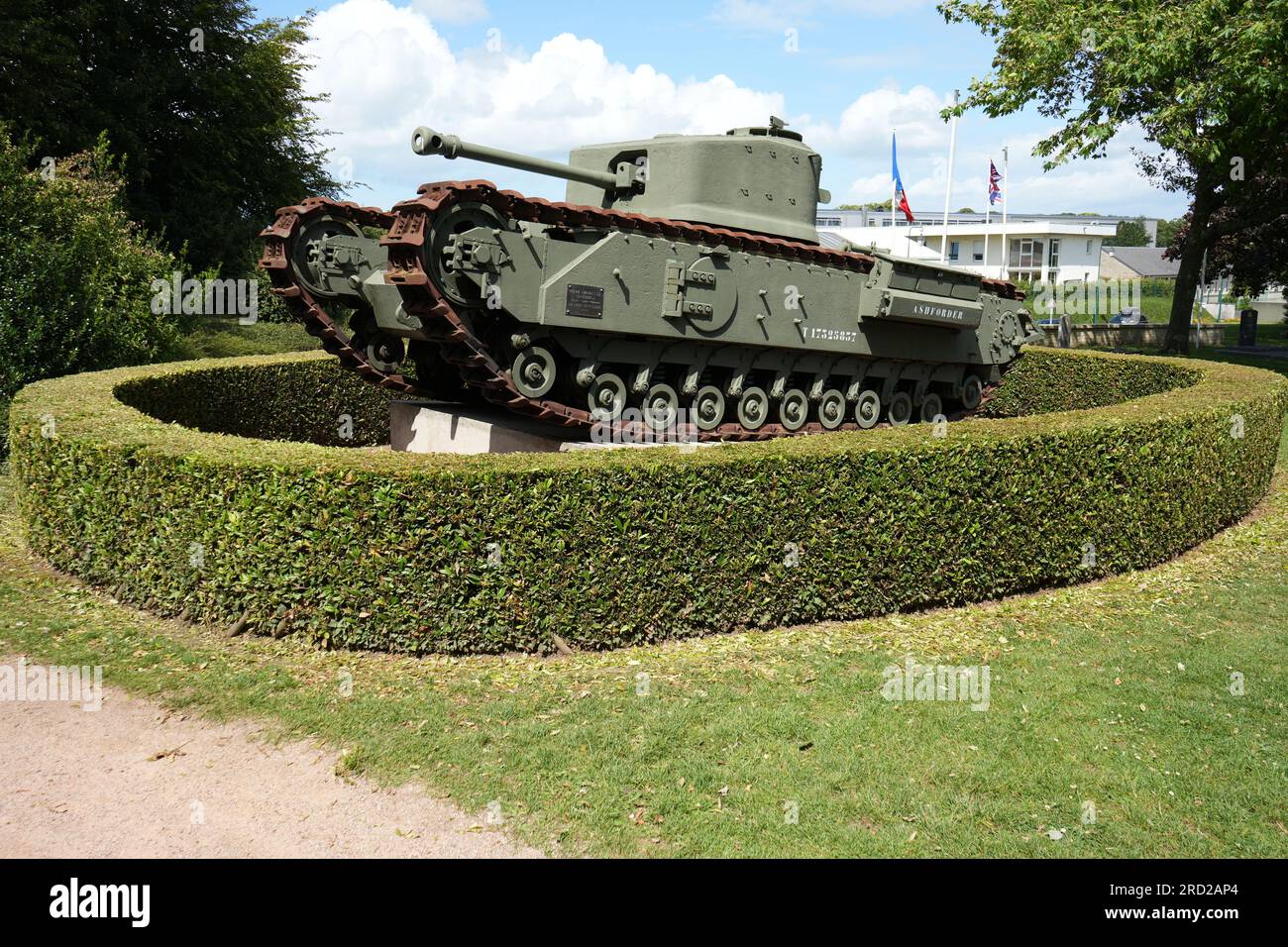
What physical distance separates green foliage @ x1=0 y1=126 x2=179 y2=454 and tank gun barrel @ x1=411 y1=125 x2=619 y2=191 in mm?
6587

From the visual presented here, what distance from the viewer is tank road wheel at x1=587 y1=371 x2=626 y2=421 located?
425 inches

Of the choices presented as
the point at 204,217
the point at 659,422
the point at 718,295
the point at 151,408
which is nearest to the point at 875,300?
the point at 718,295

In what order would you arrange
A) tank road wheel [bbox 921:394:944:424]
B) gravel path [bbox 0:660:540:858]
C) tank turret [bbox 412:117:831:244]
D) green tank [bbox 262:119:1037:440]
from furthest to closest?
tank road wheel [bbox 921:394:944:424], tank turret [bbox 412:117:831:244], green tank [bbox 262:119:1037:440], gravel path [bbox 0:660:540:858]

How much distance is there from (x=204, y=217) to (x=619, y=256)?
22.2 metres

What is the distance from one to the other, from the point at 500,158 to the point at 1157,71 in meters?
15.0

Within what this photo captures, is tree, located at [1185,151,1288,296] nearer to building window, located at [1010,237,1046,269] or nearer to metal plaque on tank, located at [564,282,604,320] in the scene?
metal plaque on tank, located at [564,282,604,320]

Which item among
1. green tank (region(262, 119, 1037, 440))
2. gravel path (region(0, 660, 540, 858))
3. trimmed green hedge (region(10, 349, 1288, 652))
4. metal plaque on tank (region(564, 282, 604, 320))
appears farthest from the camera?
metal plaque on tank (region(564, 282, 604, 320))

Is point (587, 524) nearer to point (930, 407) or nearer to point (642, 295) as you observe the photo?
point (642, 295)

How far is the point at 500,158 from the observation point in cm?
1074

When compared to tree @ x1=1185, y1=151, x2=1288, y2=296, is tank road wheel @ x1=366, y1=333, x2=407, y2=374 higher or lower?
lower

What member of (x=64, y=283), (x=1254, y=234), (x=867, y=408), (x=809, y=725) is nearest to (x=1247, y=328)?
(x=1254, y=234)

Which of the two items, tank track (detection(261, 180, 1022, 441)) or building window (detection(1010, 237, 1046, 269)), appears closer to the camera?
tank track (detection(261, 180, 1022, 441))

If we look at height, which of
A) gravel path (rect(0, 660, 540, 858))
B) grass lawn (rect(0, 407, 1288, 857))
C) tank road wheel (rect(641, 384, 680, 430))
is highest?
tank road wheel (rect(641, 384, 680, 430))

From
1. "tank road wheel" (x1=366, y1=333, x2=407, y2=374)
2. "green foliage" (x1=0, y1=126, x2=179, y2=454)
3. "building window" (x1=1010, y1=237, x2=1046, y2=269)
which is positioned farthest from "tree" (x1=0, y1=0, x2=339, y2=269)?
"building window" (x1=1010, y1=237, x2=1046, y2=269)
